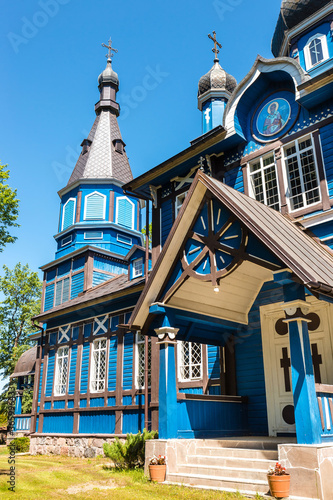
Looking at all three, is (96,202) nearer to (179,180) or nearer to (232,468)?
(179,180)

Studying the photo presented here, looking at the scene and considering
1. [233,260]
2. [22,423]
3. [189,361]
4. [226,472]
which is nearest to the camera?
[226,472]

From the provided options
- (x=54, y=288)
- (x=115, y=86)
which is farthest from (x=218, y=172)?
(x=115, y=86)

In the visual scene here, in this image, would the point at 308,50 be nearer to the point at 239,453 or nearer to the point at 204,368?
the point at 204,368

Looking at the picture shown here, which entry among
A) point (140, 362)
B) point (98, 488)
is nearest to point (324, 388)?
point (98, 488)

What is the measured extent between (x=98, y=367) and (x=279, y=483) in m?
11.5

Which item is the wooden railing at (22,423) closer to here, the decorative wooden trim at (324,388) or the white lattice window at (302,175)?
the white lattice window at (302,175)

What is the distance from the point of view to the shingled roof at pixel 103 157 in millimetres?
26156

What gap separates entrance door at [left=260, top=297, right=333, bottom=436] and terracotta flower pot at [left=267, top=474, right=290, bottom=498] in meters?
3.08

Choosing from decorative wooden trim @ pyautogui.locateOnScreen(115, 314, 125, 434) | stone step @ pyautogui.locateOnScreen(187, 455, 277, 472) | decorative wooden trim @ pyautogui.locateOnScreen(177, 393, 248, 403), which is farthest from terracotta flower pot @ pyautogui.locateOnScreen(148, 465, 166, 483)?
decorative wooden trim @ pyautogui.locateOnScreen(115, 314, 125, 434)

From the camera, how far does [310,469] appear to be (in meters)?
6.12

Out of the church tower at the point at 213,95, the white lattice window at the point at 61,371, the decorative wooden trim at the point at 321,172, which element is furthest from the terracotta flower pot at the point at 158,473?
the church tower at the point at 213,95

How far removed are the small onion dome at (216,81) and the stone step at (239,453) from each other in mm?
12936

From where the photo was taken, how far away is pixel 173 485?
7.65 m

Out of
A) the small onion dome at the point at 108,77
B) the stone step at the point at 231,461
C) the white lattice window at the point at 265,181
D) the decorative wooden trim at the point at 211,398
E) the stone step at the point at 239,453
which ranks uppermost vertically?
the small onion dome at the point at 108,77
